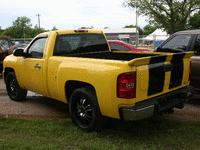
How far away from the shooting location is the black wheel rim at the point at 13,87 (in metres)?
6.12

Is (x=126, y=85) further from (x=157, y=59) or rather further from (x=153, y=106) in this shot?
(x=157, y=59)

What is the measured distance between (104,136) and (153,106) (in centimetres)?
106

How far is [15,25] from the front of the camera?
82.3 metres

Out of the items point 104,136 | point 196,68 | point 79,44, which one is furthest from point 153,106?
point 196,68

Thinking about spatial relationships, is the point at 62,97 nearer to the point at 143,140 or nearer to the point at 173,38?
the point at 143,140

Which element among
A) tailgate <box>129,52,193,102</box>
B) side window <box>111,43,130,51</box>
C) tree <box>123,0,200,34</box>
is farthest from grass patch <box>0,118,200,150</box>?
tree <box>123,0,200,34</box>

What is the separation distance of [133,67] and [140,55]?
1.96 meters

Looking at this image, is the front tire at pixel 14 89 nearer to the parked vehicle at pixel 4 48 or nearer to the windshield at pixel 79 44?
the windshield at pixel 79 44

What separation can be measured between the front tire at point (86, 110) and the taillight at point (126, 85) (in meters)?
0.59

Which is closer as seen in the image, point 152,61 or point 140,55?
point 152,61

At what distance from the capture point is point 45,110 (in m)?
5.51

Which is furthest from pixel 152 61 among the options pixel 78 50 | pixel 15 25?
pixel 15 25

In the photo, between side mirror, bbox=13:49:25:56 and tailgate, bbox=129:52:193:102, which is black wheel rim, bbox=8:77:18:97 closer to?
side mirror, bbox=13:49:25:56

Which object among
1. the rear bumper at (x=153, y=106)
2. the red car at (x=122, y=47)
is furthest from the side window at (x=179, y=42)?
the red car at (x=122, y=47)
